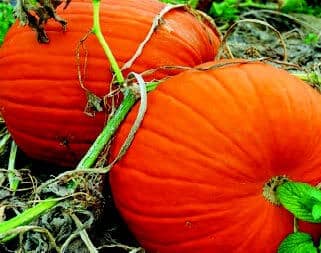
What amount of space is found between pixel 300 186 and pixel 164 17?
27.3 inches

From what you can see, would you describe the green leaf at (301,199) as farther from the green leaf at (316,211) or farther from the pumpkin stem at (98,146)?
Answer: the pumpkin stem at (98,146)

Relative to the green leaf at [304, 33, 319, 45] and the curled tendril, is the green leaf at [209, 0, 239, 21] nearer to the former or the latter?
the green leaf at [304, 33, 319, 45]

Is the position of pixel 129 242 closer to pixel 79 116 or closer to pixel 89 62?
pixel 79 116

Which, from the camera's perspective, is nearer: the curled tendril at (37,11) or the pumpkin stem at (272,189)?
the pumpkin stem at (272,189)

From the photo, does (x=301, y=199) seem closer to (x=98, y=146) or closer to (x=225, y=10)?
(x=98, y=146)

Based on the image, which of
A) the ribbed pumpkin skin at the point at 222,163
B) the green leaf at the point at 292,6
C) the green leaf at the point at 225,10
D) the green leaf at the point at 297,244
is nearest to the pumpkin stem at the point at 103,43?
the ribbed pumpkin skin at the point at 222,163

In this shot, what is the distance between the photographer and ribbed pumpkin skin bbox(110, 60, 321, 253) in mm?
1691

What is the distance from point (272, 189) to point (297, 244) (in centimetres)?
14

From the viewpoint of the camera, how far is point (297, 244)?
1.65m

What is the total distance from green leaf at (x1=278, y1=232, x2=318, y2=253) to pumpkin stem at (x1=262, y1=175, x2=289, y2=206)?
0.30 ft

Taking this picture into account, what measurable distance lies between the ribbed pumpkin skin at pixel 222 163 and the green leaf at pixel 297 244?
50 millimetres

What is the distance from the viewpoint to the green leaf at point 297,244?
164 centimetres

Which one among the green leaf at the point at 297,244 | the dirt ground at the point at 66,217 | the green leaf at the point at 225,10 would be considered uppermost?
the green leaf at the point at 297,244

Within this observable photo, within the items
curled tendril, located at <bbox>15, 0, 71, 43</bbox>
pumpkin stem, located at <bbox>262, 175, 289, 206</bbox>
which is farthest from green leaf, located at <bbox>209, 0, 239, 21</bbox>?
pumpkin stem, located at <bbox>262, 175, 289, 206</bbox>
